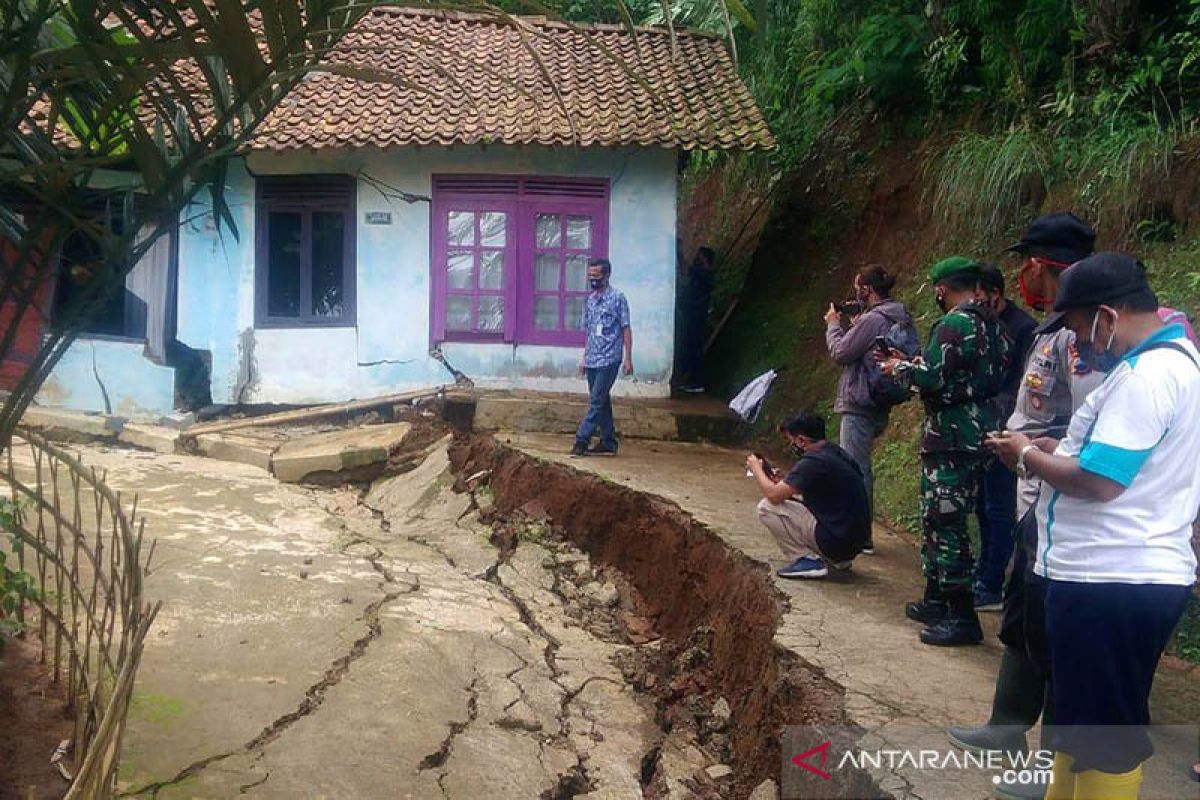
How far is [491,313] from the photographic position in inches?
459

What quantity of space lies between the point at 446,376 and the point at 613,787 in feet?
24.5

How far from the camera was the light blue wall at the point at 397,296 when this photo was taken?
37.6ft

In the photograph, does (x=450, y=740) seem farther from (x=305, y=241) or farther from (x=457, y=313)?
(x=305, y=241)

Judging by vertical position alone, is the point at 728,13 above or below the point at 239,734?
above

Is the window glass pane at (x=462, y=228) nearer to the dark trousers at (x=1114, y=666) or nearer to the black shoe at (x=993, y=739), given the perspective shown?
the black shoe at (x=993, y=739)

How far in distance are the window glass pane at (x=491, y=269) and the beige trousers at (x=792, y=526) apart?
639 cm

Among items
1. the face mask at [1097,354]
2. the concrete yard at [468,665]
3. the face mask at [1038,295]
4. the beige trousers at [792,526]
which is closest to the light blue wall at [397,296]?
the concrete yard at [468,665]

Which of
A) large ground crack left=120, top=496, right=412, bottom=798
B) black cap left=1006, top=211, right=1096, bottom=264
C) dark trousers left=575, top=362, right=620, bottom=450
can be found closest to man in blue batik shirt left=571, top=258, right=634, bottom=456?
dark trousers left=575, top=362, right=620, bottom=450

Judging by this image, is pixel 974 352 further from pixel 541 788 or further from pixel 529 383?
pixel 529 383

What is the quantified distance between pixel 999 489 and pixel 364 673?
2.99 m

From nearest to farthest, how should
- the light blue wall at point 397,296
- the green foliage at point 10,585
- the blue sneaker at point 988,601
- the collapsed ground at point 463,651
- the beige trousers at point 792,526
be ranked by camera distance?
1. the green foliage at point 10,585
2. the collapsed ground at point 463,651
3. the blue sneaker at point 988,601
4. the beige trousers at point 792,526
5. the light blue wall at point 397,296

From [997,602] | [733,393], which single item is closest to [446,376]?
[733,393]

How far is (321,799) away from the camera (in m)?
3.92

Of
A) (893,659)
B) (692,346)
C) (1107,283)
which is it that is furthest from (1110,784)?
(692,346)
